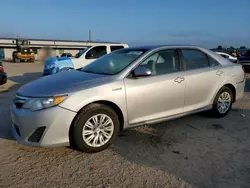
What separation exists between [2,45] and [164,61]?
142 feet

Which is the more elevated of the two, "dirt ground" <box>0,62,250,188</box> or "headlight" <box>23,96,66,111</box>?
"headlight" <box>23,96,66,111</box>

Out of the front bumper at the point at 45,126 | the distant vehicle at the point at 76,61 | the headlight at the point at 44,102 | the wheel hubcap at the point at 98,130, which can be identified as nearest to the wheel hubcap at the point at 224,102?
the wheel hubcap at the point at 98,130

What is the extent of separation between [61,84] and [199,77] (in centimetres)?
249

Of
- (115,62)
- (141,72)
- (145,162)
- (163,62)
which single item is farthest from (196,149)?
(115,62)

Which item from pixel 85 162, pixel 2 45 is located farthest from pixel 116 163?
pixel 2 45

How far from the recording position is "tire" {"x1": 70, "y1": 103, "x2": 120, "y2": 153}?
3232 mm

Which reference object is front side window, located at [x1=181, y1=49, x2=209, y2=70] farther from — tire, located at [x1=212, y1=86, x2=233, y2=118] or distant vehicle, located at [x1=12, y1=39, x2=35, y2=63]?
distant vehicle, located at [x1=12, y1=39, x2=35, y2=63]

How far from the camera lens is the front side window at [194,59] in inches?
172

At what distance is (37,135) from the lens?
124 inches

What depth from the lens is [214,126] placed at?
4.55 metres

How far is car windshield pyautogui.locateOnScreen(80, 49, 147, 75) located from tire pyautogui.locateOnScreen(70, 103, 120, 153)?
0.68 m

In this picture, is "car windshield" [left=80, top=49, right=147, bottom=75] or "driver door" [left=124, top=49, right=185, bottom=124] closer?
"driver door" [left=124, top=49, right=185, bottom=124]

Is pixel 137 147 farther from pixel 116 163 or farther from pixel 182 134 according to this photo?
pixel 182 134

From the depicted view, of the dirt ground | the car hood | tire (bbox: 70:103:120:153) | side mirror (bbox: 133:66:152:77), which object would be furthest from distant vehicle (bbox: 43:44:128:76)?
tire (bbox: 70:103:120:153)
